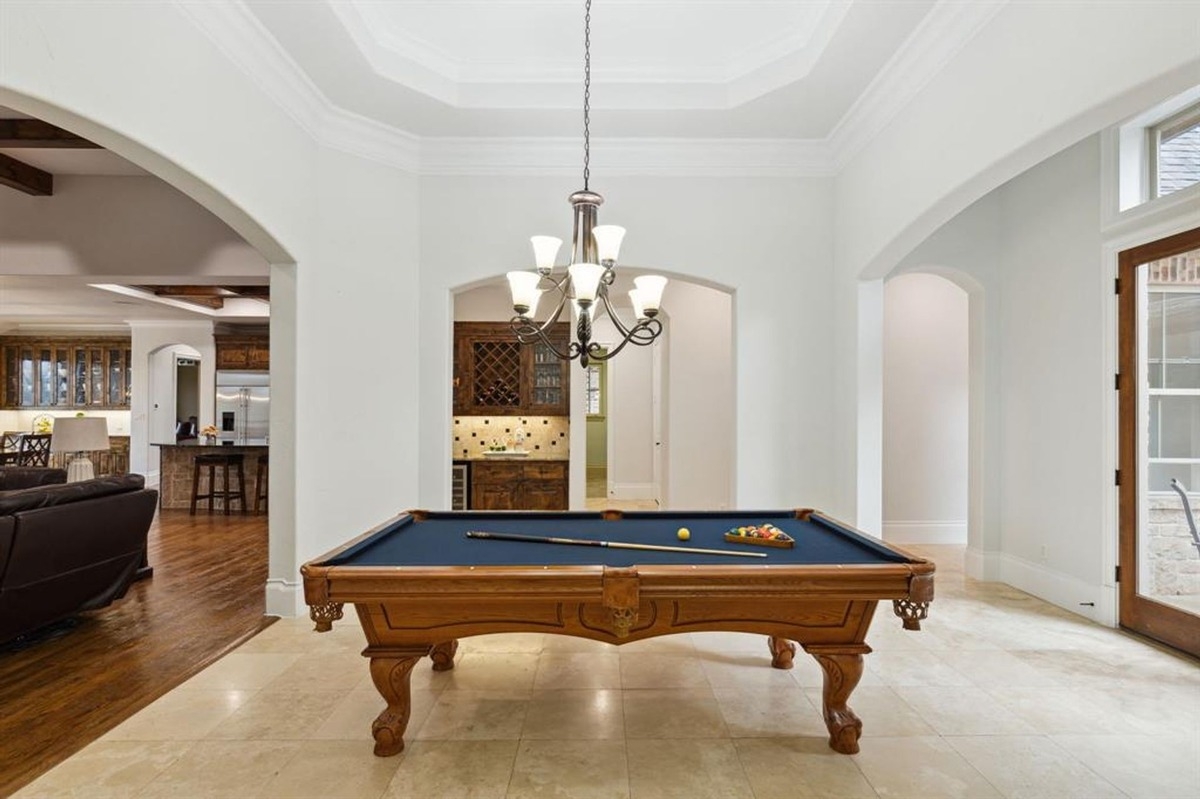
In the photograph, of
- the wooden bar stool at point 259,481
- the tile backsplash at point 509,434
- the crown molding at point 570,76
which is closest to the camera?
the crown molding at point 570,76

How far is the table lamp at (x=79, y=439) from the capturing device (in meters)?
5.59

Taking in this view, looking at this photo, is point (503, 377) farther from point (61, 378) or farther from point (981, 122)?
point (61, 378)

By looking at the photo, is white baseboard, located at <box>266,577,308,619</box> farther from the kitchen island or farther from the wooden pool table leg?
the kitchen island

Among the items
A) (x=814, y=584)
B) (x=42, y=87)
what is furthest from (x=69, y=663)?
(x=814, y=584)

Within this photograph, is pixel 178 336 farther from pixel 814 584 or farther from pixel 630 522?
pixel 814 584

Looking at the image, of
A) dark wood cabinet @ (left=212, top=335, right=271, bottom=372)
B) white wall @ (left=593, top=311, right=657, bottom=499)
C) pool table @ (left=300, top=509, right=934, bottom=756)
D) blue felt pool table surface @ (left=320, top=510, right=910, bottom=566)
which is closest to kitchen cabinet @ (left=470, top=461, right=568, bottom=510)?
white wall @ (left=593, top=311, right=657, bottom=499)

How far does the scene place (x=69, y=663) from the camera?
3.16 metres

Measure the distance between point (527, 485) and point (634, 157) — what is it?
12.4 feet

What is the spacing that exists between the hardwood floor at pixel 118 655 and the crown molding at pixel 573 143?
332cm

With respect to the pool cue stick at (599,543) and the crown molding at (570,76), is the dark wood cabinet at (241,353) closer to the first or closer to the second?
the crown molding at (570,76)

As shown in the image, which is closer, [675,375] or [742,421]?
[742,421]

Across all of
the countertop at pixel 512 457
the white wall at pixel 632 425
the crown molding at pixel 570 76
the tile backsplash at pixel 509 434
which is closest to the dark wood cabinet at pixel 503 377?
the tile backsplash at pixel 509 434

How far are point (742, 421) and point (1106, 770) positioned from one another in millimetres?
2744

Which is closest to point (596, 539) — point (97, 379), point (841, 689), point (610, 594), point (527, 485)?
point (610, 594)
